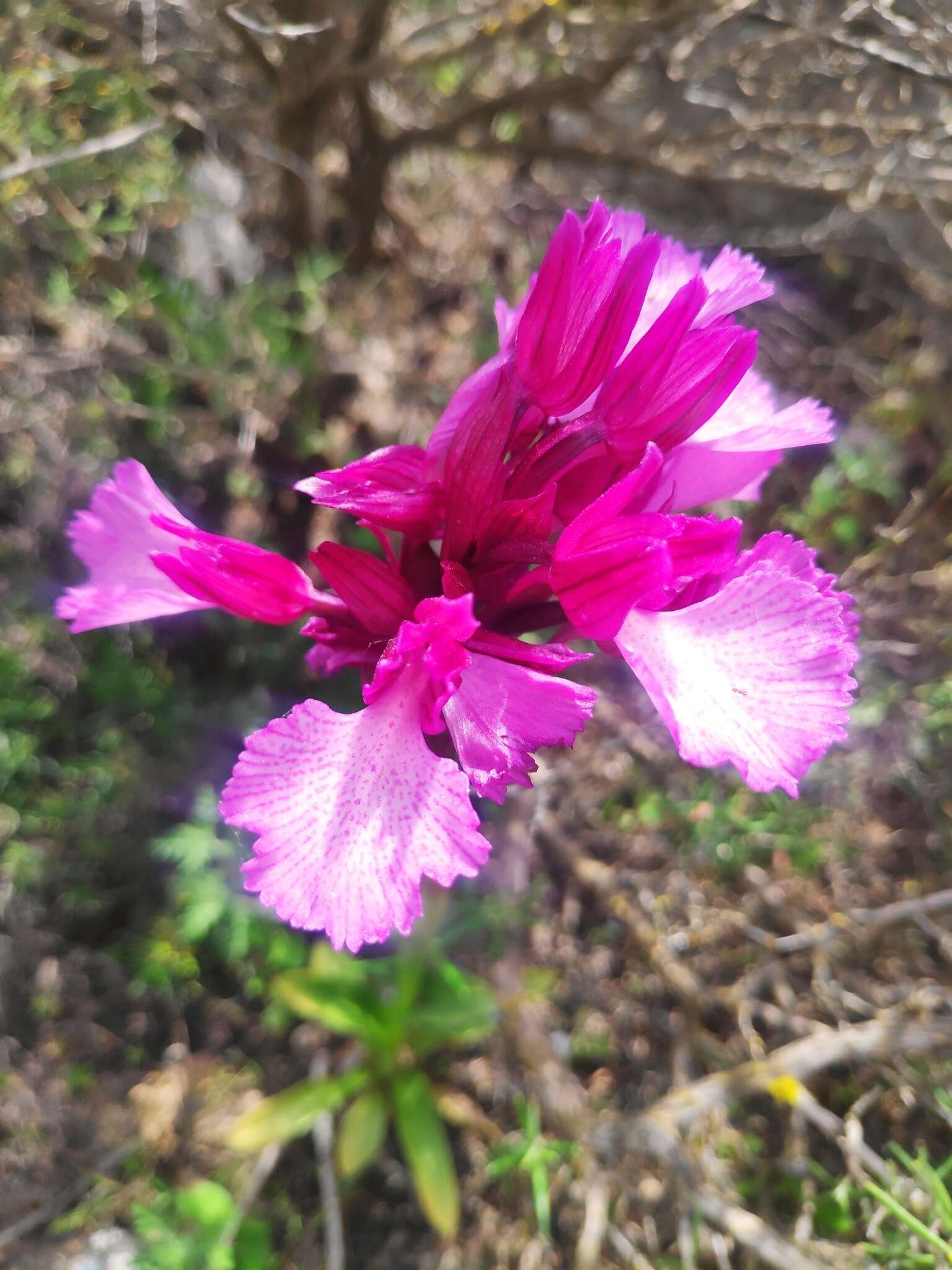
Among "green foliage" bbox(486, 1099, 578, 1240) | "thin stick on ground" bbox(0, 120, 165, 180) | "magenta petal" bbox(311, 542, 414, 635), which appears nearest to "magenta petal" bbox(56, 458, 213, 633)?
"magenta petal" bbox(311, 542, 414, 635)

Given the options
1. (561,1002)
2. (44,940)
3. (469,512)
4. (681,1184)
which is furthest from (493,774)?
(44,940)

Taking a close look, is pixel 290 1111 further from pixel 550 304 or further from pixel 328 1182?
pixel 550 304

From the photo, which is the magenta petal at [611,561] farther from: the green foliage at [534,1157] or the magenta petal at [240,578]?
the green foliage at [534,1157]

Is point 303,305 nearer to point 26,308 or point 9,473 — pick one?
point 26,308

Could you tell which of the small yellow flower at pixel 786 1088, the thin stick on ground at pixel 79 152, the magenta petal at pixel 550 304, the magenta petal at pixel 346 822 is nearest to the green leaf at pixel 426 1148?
the small yellow flower at pixel 786 1088

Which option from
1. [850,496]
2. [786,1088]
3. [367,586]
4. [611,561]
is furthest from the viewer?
[850,496]

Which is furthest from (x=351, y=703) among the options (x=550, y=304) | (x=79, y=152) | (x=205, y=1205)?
(x=550, y=304)
